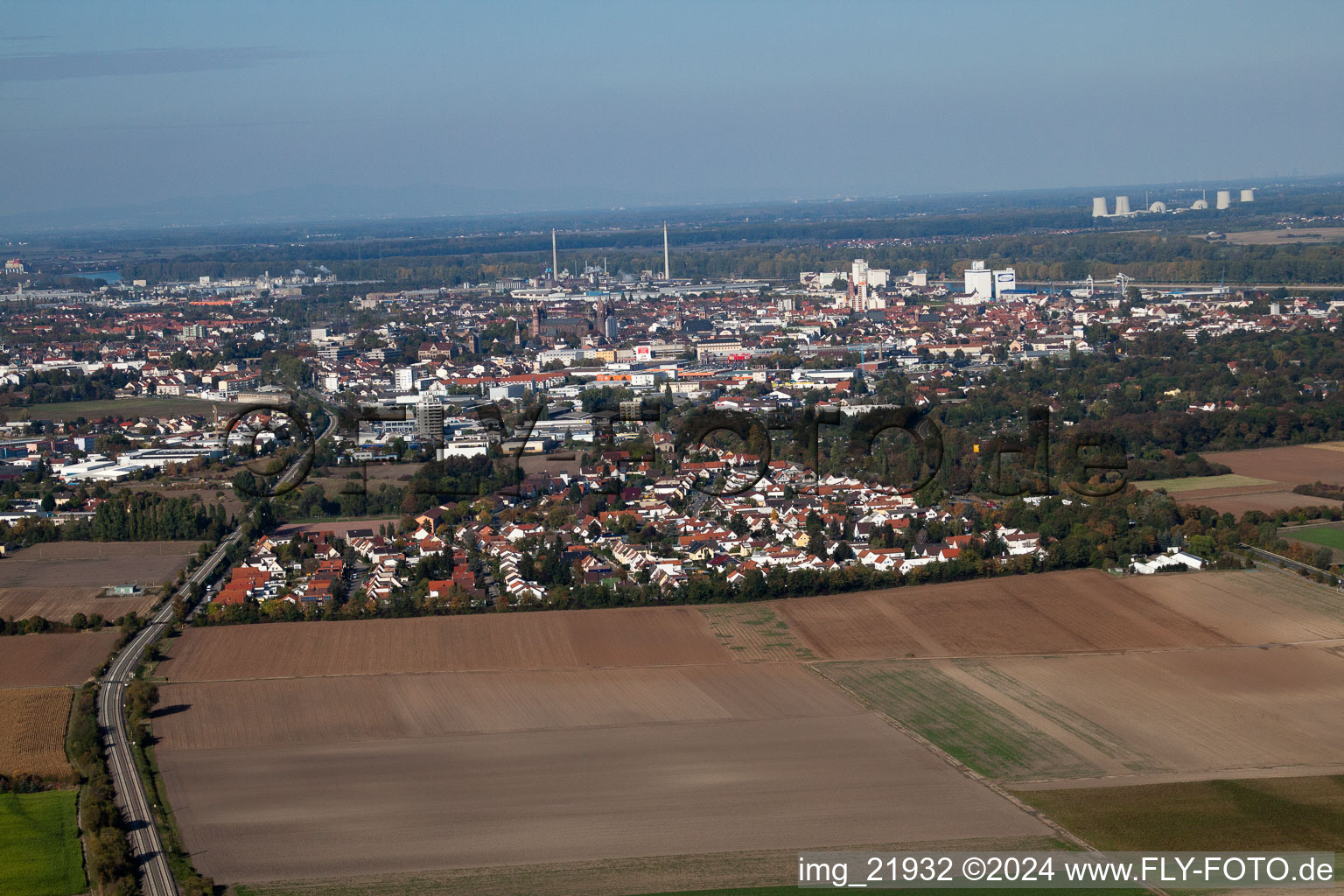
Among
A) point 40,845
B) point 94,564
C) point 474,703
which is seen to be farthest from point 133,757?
point 94,564

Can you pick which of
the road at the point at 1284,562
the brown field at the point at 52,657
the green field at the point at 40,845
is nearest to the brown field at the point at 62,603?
the brown field at the point at 52,657

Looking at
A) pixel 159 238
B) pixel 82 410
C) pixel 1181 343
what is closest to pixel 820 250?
pixel 1181 343

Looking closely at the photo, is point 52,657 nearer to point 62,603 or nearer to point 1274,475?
point 62,603

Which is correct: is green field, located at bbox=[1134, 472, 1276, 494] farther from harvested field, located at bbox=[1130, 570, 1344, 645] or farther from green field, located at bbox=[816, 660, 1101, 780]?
green field, located at bbox=[816, 660, 1101, 780]

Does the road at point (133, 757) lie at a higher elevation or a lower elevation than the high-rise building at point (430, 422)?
lower

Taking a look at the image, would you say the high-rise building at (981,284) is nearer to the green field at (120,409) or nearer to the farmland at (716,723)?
the green field at (120,409)

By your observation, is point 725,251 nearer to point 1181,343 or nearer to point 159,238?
point 1181,343

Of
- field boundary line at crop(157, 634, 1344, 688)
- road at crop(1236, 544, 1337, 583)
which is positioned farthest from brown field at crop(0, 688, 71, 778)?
road at crop(1236, 544, 1337, 583)

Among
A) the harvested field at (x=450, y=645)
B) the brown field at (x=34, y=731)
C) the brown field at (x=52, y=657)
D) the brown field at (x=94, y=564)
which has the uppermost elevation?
the brown field at (x=34, y=731)
